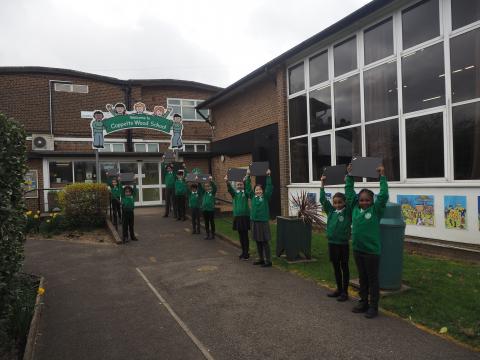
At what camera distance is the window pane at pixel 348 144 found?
997 cm

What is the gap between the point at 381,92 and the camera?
9.28m

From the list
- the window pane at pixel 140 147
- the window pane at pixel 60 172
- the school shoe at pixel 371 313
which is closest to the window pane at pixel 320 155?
the school shoe at pixel 371 313

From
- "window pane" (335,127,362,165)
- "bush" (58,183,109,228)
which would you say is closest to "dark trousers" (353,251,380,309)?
"window pane" (335,127,362,165)

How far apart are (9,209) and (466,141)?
763 centimetres

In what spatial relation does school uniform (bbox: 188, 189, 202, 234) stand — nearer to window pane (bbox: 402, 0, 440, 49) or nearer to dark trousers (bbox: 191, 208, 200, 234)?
dark trousers (bbox: 191, 208, 200, 234)

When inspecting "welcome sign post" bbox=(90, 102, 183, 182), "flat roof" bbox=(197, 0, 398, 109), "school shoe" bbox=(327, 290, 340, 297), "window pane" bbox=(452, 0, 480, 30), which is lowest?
"school shoe" bbox=(327, 290, 340, 297)

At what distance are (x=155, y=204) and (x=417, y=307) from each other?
15.4 meters

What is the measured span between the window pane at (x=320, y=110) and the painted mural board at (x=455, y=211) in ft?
13.6

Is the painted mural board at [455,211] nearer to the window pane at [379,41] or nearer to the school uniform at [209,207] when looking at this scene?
the window pane at [379,41]

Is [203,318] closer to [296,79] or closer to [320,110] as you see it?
[320,110]

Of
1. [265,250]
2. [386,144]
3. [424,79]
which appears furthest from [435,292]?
[424,79]

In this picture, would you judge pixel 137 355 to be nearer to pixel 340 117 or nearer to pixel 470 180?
pixel 470 180

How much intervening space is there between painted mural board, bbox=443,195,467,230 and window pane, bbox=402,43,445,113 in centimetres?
196

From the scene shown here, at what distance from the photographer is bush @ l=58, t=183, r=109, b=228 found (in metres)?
11.8
